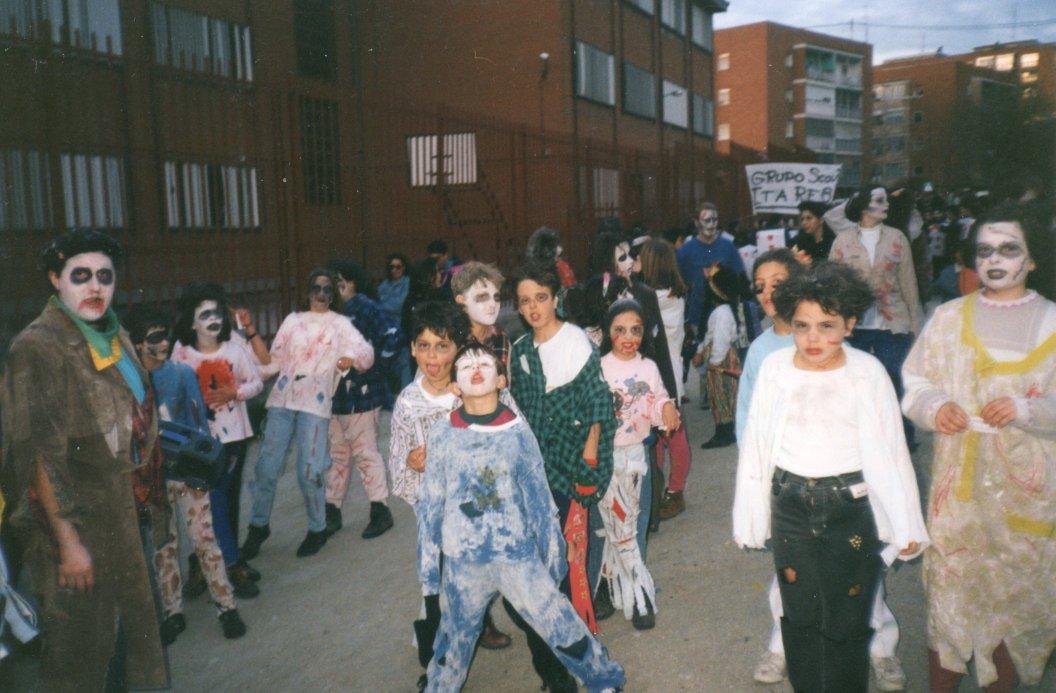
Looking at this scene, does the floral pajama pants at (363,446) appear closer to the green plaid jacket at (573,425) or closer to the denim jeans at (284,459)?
the denim jeans at (284,459)

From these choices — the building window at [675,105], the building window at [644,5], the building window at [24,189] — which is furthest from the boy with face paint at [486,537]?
the building window at [675,105]

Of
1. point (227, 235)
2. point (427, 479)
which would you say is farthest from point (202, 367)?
point (227, 235)

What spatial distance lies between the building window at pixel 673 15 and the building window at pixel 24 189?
2340 cm

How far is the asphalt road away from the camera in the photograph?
155 inches

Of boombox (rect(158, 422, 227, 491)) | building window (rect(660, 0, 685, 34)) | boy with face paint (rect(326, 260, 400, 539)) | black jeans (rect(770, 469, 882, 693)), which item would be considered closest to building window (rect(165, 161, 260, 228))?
boy with face paint (rect(326, 260, 400, 539))

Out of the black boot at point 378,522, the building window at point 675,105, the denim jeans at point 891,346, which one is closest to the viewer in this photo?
the black boot at point 378,522

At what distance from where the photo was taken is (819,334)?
3.17m

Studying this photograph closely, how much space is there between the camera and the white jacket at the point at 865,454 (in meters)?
3.08

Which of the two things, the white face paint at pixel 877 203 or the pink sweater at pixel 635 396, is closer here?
the pink sweater at pixel 635 396

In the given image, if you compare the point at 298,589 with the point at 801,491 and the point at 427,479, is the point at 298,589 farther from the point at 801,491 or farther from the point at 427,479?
the point at 801,491

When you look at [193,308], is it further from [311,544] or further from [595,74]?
[595,74]

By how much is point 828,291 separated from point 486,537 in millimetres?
1605

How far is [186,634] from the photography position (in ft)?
15.0

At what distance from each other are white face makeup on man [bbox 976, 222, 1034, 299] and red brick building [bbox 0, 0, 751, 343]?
17.4 feet
